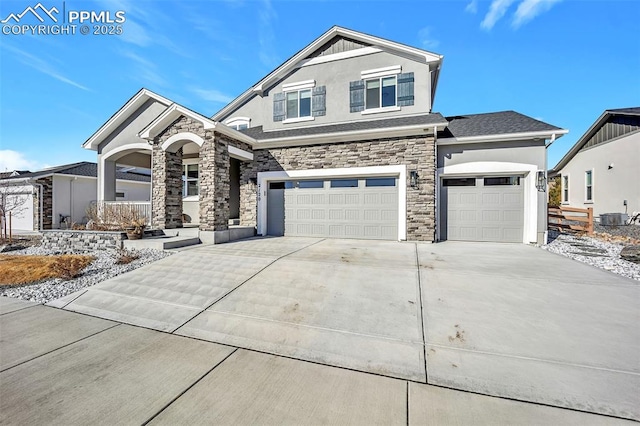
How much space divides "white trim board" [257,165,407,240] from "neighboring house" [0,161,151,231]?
8.56m

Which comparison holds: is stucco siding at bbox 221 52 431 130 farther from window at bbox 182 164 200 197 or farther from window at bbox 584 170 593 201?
window at bbox 584 170 593 201

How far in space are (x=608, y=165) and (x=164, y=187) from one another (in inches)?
925

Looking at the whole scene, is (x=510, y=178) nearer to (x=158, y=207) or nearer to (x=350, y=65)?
(x=350, y=65)

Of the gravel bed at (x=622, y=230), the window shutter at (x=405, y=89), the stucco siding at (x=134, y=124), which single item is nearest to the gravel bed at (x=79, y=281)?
the stucco siding at (x=134, y=124)

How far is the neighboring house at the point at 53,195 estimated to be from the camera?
13.7 meters

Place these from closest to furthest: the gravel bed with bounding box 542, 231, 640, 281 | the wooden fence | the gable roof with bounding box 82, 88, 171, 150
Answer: the gravel bed with bounding box 542, 231, 640, 281 < the wooden fence < the gable roof with bounding box 82, 88, 171, 150

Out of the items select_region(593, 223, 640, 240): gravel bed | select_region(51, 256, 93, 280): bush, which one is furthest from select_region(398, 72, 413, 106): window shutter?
select_region(51, 256, 93, 280): bush

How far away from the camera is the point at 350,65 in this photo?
11500mm

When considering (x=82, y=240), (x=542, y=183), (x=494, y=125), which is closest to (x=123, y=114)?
(x=82, y=240)

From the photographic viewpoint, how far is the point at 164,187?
1007 centimetres

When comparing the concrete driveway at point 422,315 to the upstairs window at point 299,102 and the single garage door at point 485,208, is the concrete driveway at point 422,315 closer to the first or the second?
the single garage door at point 485,208

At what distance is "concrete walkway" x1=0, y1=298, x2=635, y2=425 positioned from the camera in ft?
6.74

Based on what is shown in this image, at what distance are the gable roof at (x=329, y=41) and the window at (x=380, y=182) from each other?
5299mm

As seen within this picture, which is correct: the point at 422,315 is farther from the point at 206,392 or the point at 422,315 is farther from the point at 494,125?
the point at 494,125
